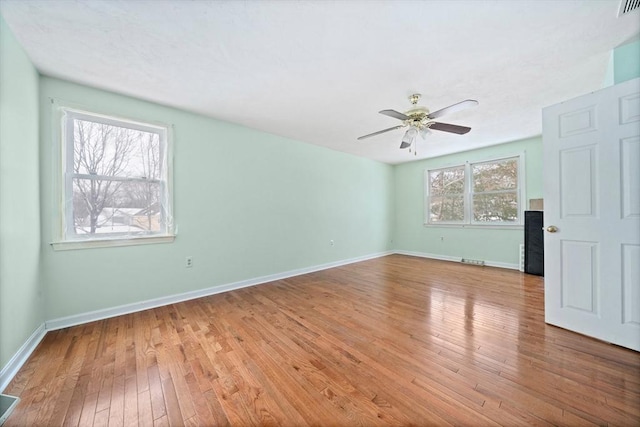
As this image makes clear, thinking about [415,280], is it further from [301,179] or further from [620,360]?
[301,179]

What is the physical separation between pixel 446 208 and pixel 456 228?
535 mm

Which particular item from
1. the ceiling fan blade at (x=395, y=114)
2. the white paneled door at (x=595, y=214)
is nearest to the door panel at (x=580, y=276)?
the white paneled door at (x=595, y=214)

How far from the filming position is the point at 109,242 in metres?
2.57

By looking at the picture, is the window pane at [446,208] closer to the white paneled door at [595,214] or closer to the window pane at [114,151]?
the white paneled door at [595,214]

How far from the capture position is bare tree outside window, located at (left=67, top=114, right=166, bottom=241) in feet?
8.05

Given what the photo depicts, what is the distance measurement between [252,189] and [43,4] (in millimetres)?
2544

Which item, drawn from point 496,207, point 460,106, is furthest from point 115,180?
point 496,207

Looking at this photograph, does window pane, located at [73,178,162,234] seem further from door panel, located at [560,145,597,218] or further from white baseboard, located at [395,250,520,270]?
white baseboard, located at [395,250,520,270]

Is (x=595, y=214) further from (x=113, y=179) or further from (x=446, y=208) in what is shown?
(x=113, y=179)

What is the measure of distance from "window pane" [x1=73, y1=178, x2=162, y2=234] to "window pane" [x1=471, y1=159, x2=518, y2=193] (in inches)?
234

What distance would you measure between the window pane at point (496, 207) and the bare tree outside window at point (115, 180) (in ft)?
19.3

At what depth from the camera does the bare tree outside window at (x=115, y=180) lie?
2453 mm

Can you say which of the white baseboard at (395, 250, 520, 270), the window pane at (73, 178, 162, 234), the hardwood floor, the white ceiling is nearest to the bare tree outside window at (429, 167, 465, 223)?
the white baseboard at (395, 250, 520, 270)

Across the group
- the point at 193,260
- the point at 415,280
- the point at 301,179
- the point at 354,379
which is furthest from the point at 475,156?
the point at 193,260
